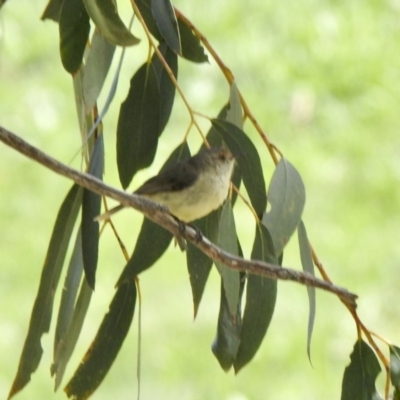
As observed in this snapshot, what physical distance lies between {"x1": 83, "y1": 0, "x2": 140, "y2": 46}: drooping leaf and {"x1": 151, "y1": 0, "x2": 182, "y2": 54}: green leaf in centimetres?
10

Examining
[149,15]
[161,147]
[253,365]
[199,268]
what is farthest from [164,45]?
[253,365]

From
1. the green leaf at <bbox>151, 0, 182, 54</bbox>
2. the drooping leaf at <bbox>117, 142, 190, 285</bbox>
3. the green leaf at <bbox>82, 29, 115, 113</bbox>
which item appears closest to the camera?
the green leaf at <bbox>151, 0, 182, 54</bbox>

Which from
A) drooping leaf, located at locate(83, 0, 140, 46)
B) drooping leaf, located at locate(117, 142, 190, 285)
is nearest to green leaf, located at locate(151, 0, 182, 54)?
drooping leaf, located at locate(83, 0, 140, 46)

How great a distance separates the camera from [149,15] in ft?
5.72

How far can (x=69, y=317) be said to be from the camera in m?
1.77

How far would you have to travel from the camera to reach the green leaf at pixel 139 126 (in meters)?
1.72

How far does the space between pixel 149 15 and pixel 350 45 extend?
1955 millimetres

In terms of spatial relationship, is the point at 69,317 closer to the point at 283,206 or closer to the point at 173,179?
the point at 173,179

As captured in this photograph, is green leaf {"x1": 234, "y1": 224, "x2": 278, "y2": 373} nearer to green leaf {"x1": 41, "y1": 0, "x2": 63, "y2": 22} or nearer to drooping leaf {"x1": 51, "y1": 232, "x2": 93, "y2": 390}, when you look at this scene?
drooping leaf {"x1": 51, "y1": 232, "x2": 93, "y2": 390}

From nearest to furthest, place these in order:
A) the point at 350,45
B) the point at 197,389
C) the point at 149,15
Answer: the point at 149,15 → the point at 197,389 → the point at 350,45

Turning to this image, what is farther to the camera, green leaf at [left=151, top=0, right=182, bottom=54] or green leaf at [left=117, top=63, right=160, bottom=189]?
green leaf at [left=117, top=63, right=160, bottom=189]

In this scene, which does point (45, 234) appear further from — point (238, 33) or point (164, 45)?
point (164, 45)

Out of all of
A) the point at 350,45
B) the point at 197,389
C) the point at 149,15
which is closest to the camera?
the point at 149,15

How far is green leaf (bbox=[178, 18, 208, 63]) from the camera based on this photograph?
176cm
